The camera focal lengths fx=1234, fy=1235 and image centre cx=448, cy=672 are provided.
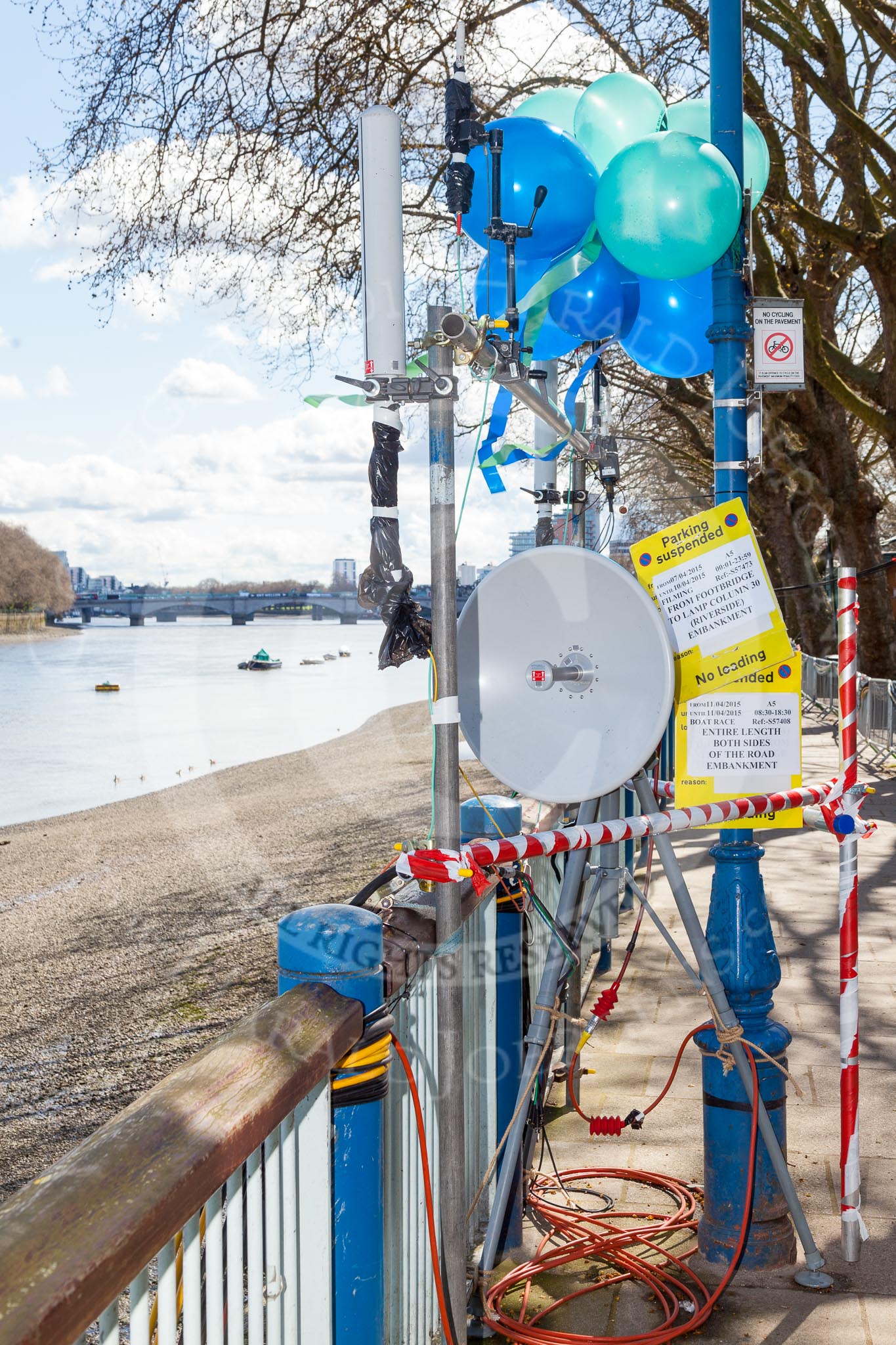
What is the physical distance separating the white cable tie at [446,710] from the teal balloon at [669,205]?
1560 millimetres

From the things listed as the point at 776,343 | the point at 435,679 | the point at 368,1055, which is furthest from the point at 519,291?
the point at 368,1055

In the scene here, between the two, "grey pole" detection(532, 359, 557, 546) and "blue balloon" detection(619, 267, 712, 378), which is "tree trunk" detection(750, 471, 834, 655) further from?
"blue balloon" detection(619, 267, 712, 378)

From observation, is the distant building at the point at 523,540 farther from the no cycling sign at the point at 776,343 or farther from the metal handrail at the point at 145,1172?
the metal handrail at the point at 145,1172

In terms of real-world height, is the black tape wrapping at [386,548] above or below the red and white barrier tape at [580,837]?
above

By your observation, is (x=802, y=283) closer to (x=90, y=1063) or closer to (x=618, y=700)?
(x=90, y=1063)

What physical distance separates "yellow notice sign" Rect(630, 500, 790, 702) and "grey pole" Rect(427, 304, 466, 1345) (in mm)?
1041

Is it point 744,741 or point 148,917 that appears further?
point 148,917

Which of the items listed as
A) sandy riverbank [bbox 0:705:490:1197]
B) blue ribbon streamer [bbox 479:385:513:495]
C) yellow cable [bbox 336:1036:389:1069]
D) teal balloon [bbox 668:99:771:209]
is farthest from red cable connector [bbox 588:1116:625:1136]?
sandy riverbank [bbox 0:705:490:1197]

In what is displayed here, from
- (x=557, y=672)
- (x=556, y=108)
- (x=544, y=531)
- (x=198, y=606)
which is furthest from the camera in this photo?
(x=198, y=606)

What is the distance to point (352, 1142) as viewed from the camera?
7.13 ft

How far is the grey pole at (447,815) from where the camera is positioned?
8.39 ft

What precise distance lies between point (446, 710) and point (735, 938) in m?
1.43

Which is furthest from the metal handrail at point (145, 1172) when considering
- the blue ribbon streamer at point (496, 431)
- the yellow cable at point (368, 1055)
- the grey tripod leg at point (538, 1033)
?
the blue ribbon streamer at point (496, 431)

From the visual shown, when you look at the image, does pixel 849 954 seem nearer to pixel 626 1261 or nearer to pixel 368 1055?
pixel 626 1261
